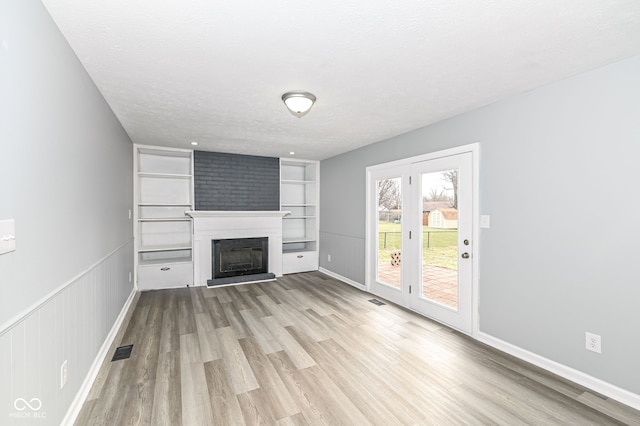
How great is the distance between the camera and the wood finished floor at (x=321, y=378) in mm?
1886

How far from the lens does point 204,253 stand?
200 inches

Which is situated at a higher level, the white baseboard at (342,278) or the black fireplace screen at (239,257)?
the black fireplace screen at (239,257)

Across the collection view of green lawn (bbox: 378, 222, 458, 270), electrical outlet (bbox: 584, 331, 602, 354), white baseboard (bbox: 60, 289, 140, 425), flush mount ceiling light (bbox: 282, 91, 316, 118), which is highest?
flush mount ceiling light (bbox: 282, 91, 316, 118)

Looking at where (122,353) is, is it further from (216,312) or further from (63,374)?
(216,312)

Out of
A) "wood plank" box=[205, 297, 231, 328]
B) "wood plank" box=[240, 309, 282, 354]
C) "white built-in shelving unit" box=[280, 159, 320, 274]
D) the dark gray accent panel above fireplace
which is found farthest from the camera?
"white built-in shelving unit" box=[280, 159, 320, 274]

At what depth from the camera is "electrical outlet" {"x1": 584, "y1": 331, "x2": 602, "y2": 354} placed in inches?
84.5

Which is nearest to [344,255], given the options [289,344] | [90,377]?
[289,344]

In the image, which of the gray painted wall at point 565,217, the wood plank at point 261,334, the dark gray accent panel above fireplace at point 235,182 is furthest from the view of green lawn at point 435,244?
the dark gray accent panel above fireplace at point 235,182

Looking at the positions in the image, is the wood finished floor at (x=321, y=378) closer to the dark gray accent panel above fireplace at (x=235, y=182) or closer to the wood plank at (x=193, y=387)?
the wood plank at (x=193, y=387)

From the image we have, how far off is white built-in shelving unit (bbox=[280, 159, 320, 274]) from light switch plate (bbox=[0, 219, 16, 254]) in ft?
15.7

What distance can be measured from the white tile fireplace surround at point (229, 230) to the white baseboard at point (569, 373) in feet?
12.7

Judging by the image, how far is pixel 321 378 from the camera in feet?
7.57

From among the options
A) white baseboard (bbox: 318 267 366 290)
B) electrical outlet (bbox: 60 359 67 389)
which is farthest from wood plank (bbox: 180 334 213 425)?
white baseboard (bbox: 318 267 366 290)

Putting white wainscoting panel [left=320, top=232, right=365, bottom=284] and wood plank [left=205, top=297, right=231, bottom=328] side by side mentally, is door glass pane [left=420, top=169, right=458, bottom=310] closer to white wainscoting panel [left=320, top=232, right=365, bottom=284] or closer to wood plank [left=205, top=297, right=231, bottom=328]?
white wainscoting panel [left=320, top=232, right=365, bottom=284]
